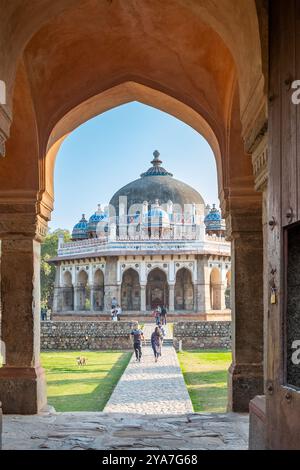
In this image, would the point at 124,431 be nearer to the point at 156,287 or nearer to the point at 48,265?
the point at 156,287

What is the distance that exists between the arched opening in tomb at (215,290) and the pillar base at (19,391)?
30.1 metres

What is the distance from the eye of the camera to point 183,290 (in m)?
38.6

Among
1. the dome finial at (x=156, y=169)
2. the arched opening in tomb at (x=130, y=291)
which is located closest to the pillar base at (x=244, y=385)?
the arched opening in tomb at (x=130, y=291)

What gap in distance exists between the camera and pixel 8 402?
6.93 metres

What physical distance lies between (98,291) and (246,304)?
31637 millimetres

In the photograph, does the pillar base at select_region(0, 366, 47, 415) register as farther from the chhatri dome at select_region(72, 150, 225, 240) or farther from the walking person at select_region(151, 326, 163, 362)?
the chhatri dome at select_region(72, 150, 225, 240)

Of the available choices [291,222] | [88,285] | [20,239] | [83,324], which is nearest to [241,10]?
[291,222]

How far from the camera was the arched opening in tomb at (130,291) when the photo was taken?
38469 mm

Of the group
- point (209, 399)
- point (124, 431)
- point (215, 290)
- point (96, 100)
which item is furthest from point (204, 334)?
point (124, 431)

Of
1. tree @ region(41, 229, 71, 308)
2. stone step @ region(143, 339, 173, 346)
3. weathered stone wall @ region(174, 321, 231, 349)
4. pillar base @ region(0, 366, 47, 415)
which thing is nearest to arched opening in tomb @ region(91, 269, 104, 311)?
tree @ region(41, 229, 71, 308)

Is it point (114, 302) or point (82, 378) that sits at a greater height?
point (114, 302)

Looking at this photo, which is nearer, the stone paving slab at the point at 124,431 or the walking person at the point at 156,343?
the stone paving slab at the point at 124,431

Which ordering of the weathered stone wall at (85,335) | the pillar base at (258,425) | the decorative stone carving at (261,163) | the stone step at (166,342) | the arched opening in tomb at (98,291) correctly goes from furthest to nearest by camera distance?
1. the arched opening in tomb at (98,291)
2. the weathered stone wall at (85,335)
3. the stone step at (166,342)
4. the decorative stone carving at (261,163)
5. the pillar base at (258,425)

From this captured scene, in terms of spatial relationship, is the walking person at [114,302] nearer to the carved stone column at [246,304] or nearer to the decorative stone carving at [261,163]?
the carved stone column at [246,304]
